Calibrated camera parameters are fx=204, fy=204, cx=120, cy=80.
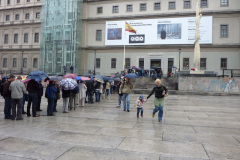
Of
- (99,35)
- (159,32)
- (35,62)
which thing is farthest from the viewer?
(35,62)

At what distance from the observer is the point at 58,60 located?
38.8 meters

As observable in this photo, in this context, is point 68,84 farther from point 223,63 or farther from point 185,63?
point 223,63

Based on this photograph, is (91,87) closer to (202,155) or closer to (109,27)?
(202,155)

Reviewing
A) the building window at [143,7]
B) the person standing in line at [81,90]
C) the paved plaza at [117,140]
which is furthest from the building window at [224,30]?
the paved plaza at [117,140]

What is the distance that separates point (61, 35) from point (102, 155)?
37.4m

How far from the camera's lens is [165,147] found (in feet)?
16.6

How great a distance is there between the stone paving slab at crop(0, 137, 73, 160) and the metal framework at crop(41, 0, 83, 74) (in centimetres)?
3348

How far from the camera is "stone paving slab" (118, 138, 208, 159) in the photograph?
15.3ft

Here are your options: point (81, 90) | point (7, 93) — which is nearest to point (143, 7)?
point (81, 90)

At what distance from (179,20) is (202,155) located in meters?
33.8

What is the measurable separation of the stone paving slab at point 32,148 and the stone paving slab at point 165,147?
58.9 inches

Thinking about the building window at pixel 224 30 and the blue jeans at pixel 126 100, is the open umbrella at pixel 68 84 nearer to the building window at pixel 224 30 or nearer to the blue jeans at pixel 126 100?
the blue jeans at pixel 126 100

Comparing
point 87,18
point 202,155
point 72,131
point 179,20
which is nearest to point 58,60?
point 87,18

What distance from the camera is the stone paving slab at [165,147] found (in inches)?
184
